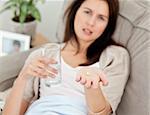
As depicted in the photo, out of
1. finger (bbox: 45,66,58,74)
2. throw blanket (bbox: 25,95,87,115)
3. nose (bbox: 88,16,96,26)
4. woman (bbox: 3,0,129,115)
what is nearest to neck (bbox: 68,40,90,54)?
woman (bbox: 3,0,129,115)

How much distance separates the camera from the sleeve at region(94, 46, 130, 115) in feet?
4.17

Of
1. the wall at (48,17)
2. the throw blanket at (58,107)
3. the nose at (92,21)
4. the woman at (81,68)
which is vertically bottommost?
the wall at (48,17)

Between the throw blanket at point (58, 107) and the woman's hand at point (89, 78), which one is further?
the throw blanket at point (58, 107)

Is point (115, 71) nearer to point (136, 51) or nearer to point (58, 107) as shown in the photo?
point (136, 51)

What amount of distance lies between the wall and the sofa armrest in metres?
0.68

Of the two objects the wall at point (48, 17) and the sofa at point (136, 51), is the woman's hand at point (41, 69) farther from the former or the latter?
the wall at point (48, 17)

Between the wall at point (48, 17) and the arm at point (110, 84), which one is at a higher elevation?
the arm at point (110, 84)

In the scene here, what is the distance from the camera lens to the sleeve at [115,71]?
4.17 ft

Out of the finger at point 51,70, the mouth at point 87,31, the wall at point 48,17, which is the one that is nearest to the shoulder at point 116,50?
the mouth at point 87,31

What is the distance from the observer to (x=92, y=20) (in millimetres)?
1354

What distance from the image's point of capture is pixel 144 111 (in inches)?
49.8

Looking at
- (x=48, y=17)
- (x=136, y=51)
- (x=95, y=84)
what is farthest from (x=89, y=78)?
(x=48, y=17)

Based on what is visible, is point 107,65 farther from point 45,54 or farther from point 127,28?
point 45,54

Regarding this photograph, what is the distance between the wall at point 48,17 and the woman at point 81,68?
29.0 inches
